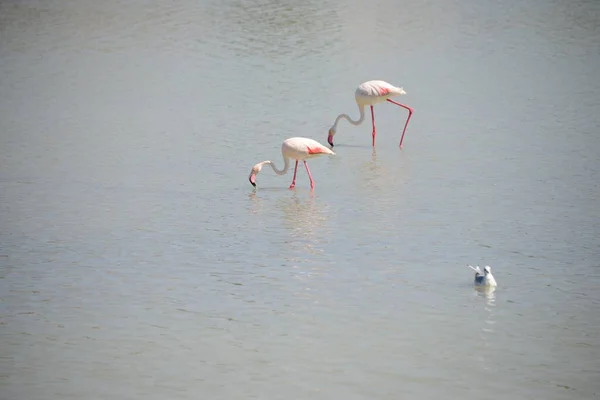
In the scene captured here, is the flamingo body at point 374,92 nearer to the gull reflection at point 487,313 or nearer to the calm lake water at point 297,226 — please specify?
the calm lake water at point 297,226

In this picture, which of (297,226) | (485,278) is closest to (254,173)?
(297,226)

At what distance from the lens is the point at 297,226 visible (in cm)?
857

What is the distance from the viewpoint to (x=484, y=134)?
12266mm

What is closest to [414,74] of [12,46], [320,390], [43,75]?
[43,75]

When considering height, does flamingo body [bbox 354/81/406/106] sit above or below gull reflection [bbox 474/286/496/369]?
above

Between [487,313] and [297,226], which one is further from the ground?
[297,226]

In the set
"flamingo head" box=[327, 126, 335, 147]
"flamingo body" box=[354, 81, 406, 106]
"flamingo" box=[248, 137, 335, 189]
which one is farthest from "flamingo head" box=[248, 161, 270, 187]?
"flamingo body" box=[354, 81, 406, 106]

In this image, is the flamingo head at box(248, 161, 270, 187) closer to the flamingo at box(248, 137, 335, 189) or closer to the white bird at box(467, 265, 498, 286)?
the flamingo at box(248, 137, 335, 189)

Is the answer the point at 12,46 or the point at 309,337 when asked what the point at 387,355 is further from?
the point at 12,46

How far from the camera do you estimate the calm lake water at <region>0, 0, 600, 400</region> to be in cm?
561

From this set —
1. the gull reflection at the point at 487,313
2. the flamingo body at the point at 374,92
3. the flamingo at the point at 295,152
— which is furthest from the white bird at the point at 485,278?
the flamingo body at the point at 374,92

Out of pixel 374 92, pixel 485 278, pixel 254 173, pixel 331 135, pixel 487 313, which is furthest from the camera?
pixel 374 92

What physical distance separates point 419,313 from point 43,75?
38.2 ft

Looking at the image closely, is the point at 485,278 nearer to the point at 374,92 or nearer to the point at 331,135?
the point at 331,135
